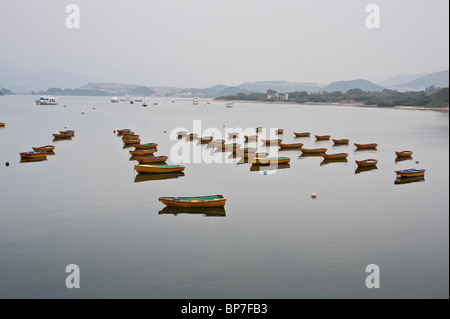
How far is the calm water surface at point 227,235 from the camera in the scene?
19.9 meters

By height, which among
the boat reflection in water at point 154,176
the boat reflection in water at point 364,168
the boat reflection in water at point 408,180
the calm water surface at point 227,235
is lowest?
the calm water surface at point 227,235

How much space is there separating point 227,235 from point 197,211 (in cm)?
559

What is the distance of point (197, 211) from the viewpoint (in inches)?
1238

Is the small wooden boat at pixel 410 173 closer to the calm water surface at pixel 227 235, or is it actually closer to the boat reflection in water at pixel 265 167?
the calm water surface at pixel 227 235

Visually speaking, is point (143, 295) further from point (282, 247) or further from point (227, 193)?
point (227, 193)

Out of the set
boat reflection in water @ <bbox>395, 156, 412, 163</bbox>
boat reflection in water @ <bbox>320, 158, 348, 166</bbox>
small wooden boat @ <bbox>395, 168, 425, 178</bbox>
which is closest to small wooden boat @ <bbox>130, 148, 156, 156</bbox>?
boat reflection in water @ <bbox>320, 158, 348, 166</bbox>

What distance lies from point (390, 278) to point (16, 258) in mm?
20765

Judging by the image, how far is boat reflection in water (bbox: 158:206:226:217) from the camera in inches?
1216

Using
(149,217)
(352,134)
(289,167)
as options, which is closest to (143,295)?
(149,217)

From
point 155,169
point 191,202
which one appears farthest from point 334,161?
point 191,202

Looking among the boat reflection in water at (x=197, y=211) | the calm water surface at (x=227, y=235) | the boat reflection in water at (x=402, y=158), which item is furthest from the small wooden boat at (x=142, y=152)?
the boat reflection in water at (x=402, y=158)

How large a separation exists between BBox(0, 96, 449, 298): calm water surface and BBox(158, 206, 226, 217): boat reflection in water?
0.54 metres

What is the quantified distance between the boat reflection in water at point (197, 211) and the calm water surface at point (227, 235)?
544 millimetres

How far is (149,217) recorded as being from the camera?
2988cm
